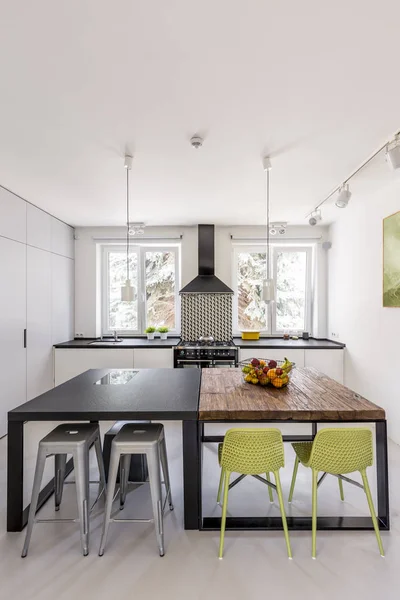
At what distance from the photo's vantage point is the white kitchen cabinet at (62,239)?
4.46 m

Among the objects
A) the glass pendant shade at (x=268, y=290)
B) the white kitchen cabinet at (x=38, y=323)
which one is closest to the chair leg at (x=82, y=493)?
the glass pendant shade at (x=268, y=290)

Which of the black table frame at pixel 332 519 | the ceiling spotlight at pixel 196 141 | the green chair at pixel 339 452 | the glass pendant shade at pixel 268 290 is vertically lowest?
the black table frame at pixel 332 519

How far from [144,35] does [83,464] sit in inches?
86.2

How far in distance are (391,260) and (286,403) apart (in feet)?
6.93

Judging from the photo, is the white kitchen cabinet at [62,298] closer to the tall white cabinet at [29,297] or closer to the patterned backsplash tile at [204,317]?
the tall white cabinet at [29,297]

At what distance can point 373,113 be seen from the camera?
2.03 m

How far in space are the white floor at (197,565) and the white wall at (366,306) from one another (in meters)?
1.47

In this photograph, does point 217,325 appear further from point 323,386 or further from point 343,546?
point 343,546

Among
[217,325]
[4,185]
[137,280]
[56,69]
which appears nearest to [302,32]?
[56,69]

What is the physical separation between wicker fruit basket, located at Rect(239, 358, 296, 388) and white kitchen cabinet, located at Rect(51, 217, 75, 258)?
3.22 metres

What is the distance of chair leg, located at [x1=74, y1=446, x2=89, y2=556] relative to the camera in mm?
1832

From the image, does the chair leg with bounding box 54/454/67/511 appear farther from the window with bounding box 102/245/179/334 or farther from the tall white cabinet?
the window with bounding box 102/245/179/334

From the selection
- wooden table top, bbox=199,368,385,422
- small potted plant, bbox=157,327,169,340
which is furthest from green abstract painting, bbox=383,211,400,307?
small potted plant, bbox=157,327,169,340

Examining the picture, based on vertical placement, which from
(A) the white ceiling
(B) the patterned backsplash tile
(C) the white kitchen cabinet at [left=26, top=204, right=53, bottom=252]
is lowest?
(B) the patterned backsplash tile
